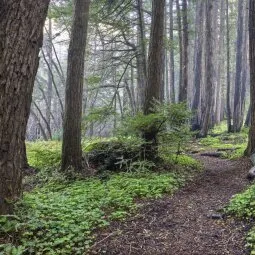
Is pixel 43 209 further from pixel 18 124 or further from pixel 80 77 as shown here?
pixel 80 77

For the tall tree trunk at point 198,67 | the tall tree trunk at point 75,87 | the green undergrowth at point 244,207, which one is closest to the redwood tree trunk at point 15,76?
the green undergrowth at point 244,207

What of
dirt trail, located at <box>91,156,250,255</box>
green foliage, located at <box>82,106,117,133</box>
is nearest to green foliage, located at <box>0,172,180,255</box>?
dirt trail, located at <box>91,156,250,255</box>

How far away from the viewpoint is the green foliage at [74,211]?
3.68 metres

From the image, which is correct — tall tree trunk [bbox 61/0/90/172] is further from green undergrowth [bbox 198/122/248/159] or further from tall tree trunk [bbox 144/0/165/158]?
green undergrowth [bbox 198/122/248/159]

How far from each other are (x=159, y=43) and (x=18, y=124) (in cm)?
541

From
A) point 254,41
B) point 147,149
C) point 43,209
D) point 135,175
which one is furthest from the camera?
point 254,41

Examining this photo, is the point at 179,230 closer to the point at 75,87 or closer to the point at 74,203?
the point at 74,203

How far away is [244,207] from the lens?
4848 mm

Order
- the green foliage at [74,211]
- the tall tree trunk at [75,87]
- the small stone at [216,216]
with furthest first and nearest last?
the tall tree trunk at [75,87], the small stone at [216,216], the green foliage at [74,211]

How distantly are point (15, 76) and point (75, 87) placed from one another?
368cm

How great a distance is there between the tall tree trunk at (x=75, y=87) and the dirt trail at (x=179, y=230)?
266 centimetres

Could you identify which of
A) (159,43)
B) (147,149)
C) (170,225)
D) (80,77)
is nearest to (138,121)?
(147,149)

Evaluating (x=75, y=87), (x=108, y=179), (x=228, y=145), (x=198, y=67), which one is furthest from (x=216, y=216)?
(x=198, y=67)

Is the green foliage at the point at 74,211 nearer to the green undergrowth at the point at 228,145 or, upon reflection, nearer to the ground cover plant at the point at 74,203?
the ground cover plant at the point at 74,203
